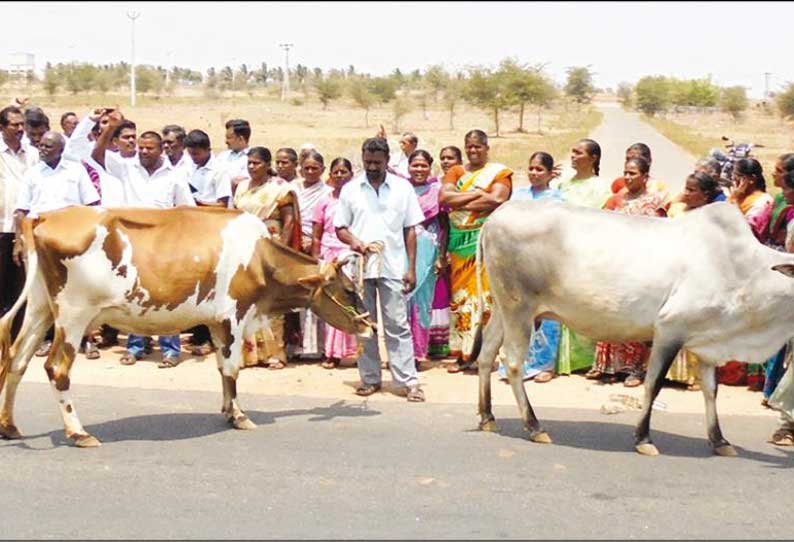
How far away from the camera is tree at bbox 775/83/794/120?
65125 millimetres

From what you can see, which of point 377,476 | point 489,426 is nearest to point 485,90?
point 489,426

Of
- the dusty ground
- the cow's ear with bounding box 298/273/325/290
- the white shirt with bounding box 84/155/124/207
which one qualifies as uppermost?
the white shirt with bounding box 84/155/124/207

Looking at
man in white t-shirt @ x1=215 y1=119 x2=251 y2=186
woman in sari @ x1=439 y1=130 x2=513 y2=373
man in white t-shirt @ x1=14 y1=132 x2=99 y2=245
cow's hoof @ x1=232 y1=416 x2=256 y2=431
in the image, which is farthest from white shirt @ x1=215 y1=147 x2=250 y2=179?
cow's hoof @ x1=232 y1=416 x2=256 y2=431

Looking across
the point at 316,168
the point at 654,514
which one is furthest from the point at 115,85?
the point at 654,514

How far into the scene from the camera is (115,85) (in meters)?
82.4

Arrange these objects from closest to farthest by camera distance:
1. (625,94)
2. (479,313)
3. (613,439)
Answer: (613,439), (479,313), (625,94)

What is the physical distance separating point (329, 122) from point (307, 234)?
48.9 meters

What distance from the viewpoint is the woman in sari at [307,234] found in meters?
10.3

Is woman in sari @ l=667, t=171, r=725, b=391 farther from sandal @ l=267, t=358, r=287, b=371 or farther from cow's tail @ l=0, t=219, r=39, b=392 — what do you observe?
cow's tail @ l=0, t=219, r=39, b=392

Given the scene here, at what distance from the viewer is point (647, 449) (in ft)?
24.4

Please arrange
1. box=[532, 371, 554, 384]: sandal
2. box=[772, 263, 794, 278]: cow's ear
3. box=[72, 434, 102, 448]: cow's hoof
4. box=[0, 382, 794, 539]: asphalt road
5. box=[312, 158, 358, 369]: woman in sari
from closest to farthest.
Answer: box=[0, 382, 794, 539]: asphalt road → box=[772, 263, 794, 278]: cow's ear → box=[72, 434, 102, 448]: cow's hoof → box=[532, 371, 554, 384]: sandal → box=[312, 158, 358, 369]: woman in sari

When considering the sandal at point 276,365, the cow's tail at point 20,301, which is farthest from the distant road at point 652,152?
the cow's tail at point 20,301

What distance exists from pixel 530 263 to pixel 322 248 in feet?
9.83

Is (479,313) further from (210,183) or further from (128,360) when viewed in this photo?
(128,360)
